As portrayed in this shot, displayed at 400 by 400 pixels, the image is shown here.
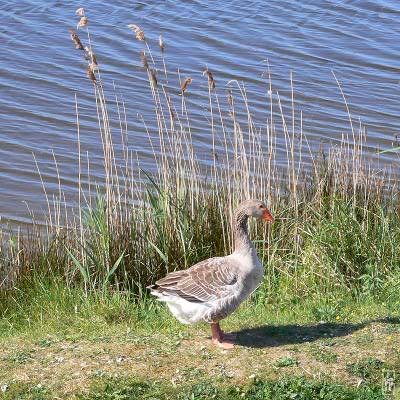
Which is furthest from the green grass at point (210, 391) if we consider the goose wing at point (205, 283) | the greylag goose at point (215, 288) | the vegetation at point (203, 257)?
the goose wing at point (205, 283)

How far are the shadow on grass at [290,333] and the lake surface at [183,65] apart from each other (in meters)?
5.14

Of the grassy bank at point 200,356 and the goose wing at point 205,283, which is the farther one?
the goose wing at point 205,283

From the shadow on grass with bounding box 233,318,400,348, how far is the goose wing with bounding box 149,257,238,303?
45cm

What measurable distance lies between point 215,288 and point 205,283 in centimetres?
9

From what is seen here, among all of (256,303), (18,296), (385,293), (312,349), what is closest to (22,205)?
(18,296)

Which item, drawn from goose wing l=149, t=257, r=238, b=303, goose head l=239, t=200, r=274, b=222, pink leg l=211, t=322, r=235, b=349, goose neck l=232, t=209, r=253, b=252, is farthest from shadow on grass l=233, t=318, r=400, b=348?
goose head l=239, t=200, r=274, b=222

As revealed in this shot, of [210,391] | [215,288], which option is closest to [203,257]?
[215,288]

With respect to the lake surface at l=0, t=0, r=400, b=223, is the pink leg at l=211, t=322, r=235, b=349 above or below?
above

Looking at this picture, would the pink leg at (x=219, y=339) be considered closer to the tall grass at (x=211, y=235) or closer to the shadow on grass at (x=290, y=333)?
the shadow on grass at (x=290, y=333)

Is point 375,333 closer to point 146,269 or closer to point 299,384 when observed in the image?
point 299,384

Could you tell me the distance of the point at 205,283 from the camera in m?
7.46

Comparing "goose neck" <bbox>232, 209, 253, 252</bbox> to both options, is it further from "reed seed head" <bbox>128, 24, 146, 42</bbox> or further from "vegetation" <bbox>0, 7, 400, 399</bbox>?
"reed seed head" <bbox>128, 24, 146, 42</bbox>

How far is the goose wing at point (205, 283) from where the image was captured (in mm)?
7434

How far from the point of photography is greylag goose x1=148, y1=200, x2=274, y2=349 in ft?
24.4
